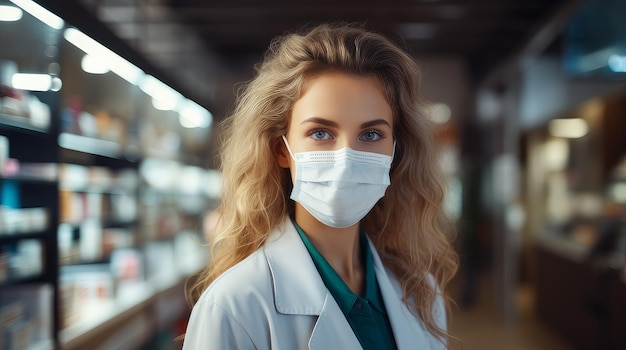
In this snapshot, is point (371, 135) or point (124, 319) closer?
point (371, 135)

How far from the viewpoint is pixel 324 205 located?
1.47 metres

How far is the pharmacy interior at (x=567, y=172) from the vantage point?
15.6ft

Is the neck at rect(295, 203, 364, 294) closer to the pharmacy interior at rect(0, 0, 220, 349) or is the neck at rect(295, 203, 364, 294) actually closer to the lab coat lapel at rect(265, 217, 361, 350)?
the lab coat lapel at rect(265, 217, 361, 350)

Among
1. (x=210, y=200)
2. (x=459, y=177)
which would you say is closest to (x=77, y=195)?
(x=210, y=200)

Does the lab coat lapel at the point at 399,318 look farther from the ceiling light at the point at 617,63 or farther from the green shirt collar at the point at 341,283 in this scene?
the ceiling light at the point at 617,63

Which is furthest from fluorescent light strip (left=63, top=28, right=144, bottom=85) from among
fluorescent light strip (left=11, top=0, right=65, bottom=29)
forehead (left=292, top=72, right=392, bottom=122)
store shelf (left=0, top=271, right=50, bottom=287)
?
forehead (left=292, top=72, right=392, bottom=122)

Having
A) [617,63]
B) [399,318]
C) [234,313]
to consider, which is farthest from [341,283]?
[617,63]

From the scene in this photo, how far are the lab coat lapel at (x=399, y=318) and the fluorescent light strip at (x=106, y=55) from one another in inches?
88.7

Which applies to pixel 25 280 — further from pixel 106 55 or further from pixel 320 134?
pixel 320 134

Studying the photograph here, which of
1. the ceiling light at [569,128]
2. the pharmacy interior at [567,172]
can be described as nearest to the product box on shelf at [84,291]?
the pharmacy interior at [567,172]

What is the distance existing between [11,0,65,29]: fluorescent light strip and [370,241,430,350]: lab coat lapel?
1994 mm

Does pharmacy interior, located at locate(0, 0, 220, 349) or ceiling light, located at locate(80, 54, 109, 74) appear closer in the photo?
pharmacy interior, located at locate(0, 0, 220, 349)

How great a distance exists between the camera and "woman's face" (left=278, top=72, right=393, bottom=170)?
1.40 meters

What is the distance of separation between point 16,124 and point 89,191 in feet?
5.14
